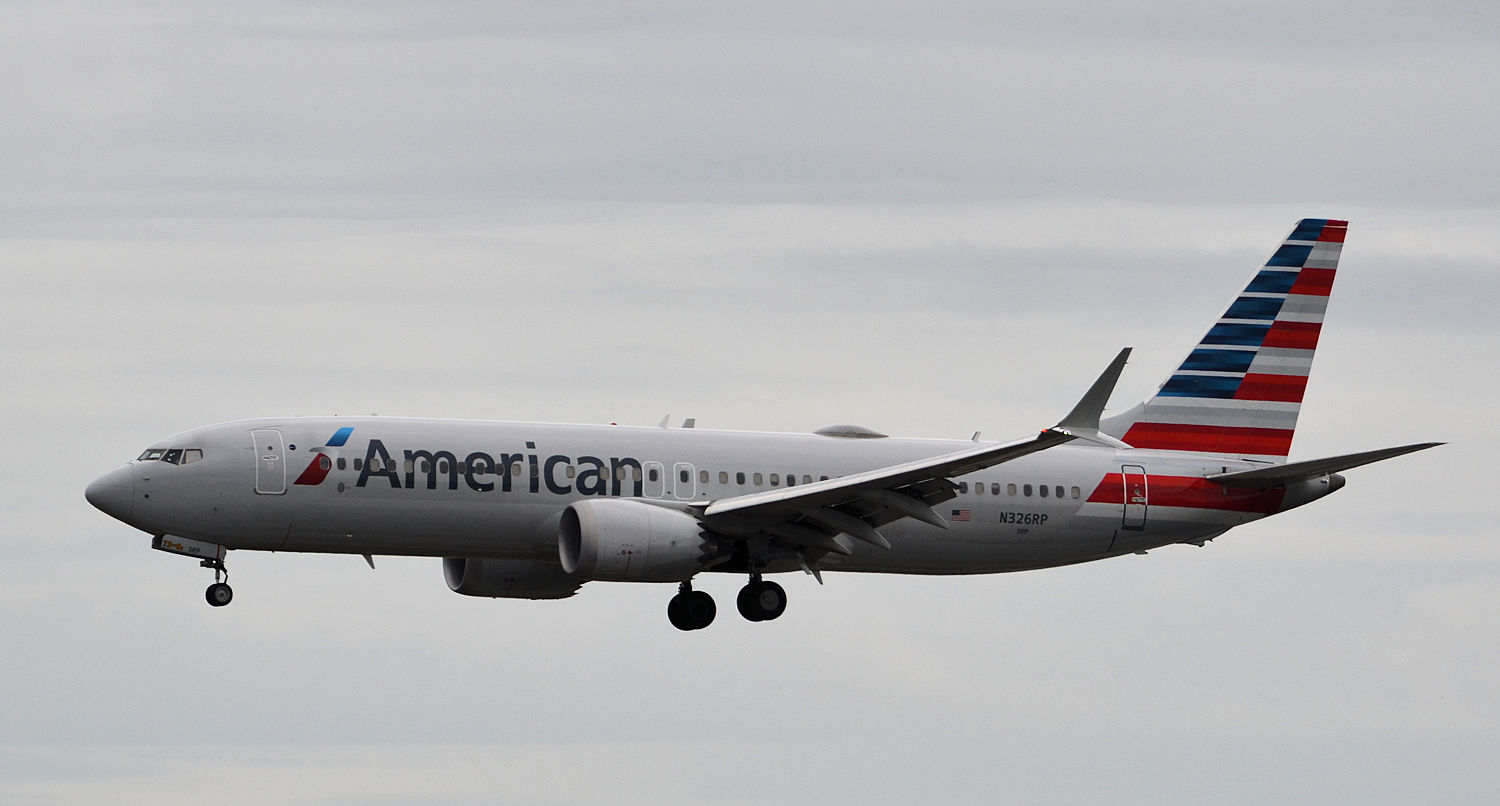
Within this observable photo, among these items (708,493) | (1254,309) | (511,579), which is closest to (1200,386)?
(1254,309)

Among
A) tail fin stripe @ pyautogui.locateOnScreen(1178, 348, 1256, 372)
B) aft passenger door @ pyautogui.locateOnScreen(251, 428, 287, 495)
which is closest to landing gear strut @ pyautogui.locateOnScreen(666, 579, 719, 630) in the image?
aft passenger door @ pyautogui.locateOnScreen(251, 428, 287, 495)

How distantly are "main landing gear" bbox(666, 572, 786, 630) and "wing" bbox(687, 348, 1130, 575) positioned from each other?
0.98 m

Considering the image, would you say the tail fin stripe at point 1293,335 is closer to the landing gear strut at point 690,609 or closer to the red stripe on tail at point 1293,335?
the red stripe on tail at point 1293,335

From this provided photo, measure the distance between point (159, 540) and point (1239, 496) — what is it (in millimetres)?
25289

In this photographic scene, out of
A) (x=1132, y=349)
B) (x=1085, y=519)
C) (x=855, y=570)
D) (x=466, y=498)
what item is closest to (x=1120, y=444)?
(x=1085, y=519)

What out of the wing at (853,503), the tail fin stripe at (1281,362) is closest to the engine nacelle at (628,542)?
the wing at (853,503)

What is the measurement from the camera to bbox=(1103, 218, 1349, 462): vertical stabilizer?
56.7 m

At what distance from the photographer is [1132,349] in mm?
44281

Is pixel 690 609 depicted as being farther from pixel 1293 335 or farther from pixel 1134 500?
pixel 1293 335

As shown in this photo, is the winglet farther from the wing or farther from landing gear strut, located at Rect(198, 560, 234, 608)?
landing gear strut, located at Rect(198, 560, 234, 608)

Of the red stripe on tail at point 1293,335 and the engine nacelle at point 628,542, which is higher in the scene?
the red stripe on tail at point 1293,335

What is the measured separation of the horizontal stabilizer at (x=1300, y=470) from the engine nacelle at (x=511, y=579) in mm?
15929

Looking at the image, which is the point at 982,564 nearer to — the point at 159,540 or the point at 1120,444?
the point at 1120,444

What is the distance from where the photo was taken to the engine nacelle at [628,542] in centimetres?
4734
